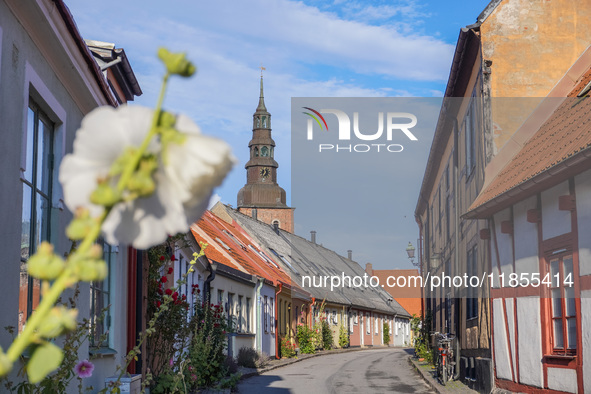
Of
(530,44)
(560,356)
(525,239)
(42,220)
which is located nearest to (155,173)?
(42,220)

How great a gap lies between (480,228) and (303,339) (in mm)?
18298

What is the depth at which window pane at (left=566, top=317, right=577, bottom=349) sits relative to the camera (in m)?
9.48

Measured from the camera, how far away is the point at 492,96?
13.4m

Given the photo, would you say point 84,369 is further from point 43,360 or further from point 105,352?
point 43,360

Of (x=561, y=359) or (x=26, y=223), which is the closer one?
(x=26, y=223)

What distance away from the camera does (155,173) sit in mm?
939

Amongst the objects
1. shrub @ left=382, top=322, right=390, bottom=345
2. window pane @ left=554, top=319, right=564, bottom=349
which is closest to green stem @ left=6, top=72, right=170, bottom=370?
window pane @ left=554, top=319, right=564, bottom=349

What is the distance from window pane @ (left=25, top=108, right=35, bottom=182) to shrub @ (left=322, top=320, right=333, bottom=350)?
29666 millimetres

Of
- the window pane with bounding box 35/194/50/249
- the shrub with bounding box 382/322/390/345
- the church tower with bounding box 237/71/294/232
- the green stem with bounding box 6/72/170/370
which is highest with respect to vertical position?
the church tower with bounding box 237/71/294/232

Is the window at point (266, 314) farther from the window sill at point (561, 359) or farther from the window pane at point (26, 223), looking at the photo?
the window pane at point (26, 223)

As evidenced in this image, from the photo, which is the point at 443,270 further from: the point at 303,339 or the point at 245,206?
the point at 245,206

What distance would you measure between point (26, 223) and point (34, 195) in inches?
11.6

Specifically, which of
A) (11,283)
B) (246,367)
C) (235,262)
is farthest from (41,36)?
(235,262)

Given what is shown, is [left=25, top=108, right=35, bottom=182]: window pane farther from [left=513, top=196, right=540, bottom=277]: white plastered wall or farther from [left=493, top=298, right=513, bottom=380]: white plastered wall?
[left=493, top=298, right=513, bottom=380]: white plastered wall
